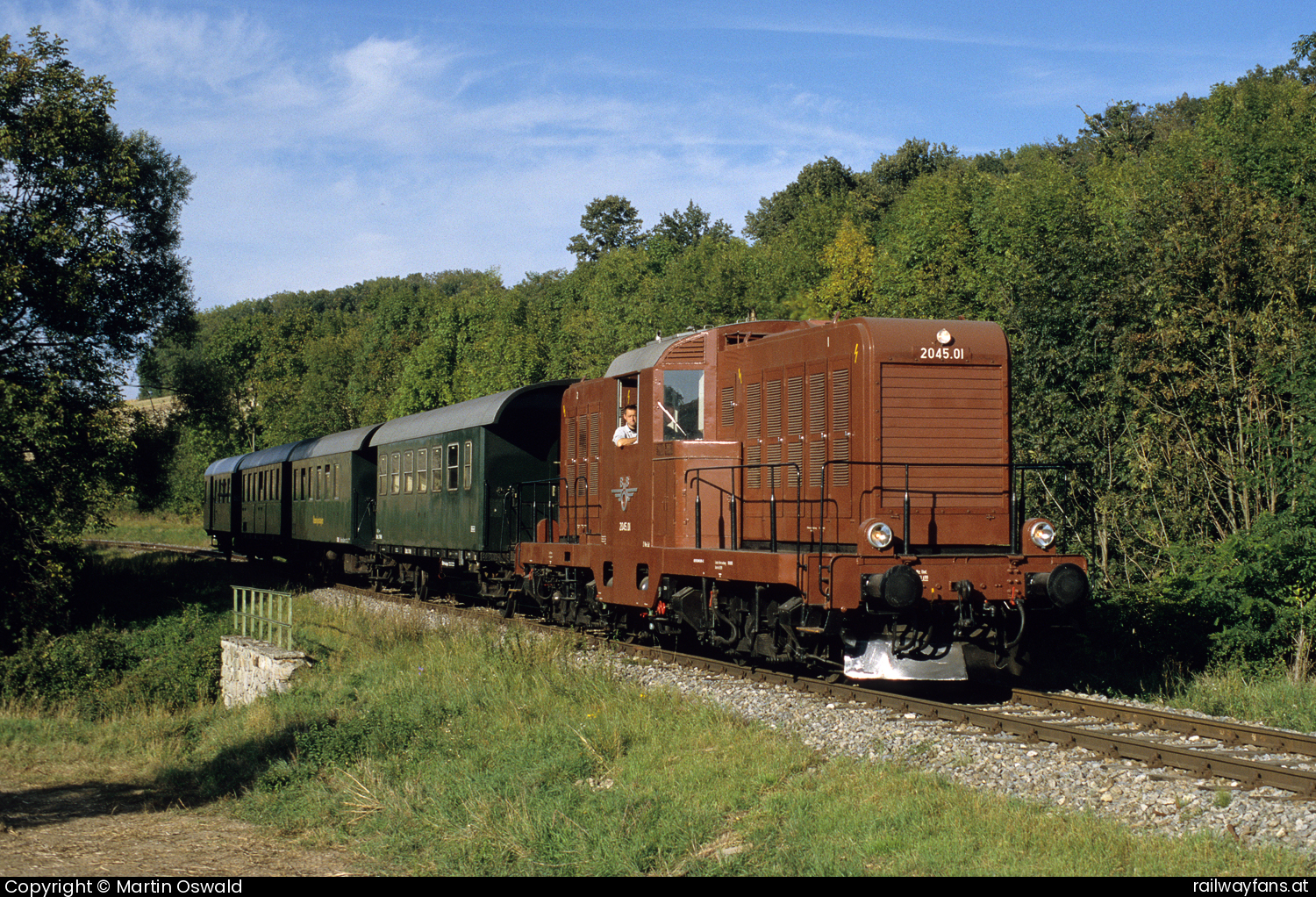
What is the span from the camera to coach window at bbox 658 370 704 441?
12.8 m

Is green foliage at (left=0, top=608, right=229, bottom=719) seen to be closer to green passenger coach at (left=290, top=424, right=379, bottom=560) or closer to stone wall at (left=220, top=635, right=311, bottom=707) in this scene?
stone wall at (left=220, top=635, right=311, bottom=707)

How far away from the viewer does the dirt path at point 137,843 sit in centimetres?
756

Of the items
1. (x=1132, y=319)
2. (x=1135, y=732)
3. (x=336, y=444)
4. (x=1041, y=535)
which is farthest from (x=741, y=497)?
(x=336, y=444)

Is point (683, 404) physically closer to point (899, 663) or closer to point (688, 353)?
point (688, 353)

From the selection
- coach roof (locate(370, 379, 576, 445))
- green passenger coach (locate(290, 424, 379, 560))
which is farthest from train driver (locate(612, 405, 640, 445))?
green passenger coach (locate(290, 424, 379, 560))

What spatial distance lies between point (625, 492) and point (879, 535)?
15.1ft

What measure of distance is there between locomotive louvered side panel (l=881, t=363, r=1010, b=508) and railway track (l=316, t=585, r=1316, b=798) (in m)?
2.00

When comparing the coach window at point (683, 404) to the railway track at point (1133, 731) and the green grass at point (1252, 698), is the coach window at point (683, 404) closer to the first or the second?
the railway track at point (1133, 731)

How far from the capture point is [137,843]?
8.59 m

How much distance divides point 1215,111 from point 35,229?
1184 inches

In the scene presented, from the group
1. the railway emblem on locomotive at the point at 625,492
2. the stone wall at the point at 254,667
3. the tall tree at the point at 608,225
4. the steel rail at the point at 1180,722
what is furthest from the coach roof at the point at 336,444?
the tall tree at the point at 608,225

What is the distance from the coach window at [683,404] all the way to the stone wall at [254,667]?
673 cm

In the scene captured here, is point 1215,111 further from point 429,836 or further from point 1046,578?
point 429,836
